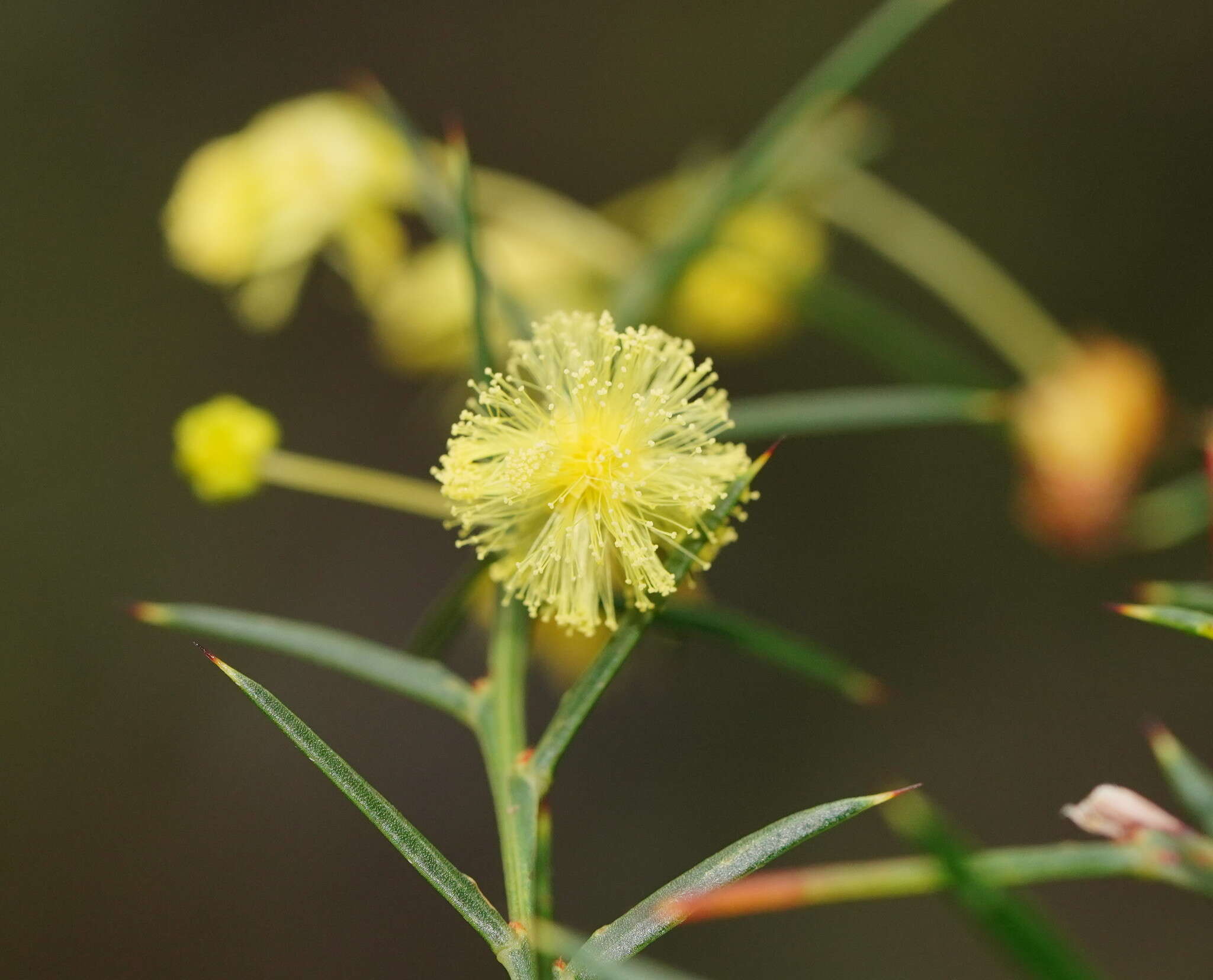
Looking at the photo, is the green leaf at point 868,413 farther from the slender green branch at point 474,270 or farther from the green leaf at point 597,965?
the green leaf at point 597,965

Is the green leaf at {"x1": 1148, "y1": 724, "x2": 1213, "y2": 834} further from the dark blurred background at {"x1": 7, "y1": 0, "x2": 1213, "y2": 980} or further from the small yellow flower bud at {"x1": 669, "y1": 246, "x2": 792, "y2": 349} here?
the dark blurred background at {"x1": 7, "y1": 0, "x2": 1213, "y2": 980}

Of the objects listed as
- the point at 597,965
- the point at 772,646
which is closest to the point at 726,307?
the point at 772,646

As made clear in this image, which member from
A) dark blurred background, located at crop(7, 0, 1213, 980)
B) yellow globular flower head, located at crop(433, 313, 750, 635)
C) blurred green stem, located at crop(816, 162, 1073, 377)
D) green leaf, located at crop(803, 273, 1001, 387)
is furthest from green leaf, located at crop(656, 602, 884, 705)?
dark blurred background, located at crop(7, 0, 1213, 980)

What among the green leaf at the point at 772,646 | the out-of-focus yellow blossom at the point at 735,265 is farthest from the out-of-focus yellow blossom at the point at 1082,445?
the green leaf at the point at 772,646

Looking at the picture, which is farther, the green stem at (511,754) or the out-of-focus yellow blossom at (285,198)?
the out-of-focus yellow blossom at (285,198)

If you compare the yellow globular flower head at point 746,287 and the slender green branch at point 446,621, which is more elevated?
the yellow globular flower head at point 746,287

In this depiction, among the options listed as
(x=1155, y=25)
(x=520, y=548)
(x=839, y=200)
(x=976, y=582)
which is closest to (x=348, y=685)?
(x=976, y=582)

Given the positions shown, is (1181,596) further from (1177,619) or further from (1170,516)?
(1170,516)

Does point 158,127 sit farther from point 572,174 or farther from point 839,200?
point 839,200
